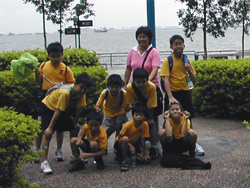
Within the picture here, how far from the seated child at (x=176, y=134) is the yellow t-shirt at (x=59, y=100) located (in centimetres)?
118

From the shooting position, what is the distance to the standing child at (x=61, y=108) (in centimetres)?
510

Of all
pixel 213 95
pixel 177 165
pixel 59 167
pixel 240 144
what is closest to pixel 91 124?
pixel 59 167

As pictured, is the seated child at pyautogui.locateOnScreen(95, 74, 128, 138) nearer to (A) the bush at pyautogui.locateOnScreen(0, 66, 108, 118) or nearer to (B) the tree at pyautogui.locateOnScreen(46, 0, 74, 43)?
(A) the bush at pyautogui.locateOnScreen(0, 66, 108, 118)

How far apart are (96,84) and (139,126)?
2.94m

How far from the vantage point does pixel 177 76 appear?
5727 mm

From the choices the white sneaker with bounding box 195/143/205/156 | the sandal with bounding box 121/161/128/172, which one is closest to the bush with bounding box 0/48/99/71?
the white sneaker with bounding box 195/143/205/156

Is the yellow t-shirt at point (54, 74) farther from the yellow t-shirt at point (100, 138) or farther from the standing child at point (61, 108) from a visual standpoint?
the yellow t-shirt at point (100, 138)

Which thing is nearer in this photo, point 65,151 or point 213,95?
point 65,151

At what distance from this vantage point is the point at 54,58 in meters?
5.49

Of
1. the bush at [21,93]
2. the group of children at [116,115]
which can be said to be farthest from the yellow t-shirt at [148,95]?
the bush at [21,93]

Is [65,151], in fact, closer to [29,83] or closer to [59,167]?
[59,167]

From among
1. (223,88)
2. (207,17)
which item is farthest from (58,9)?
(223,88)

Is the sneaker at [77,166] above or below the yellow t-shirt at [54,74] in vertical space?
below

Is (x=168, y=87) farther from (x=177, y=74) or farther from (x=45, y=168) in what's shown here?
(x=45, y=168)
